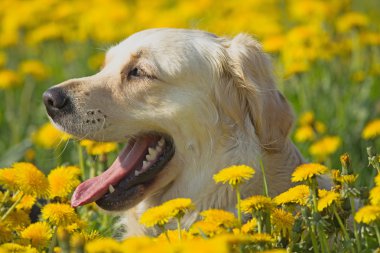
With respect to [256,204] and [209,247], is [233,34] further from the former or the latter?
[209,247]

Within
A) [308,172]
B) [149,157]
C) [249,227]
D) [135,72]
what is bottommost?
[149,157]

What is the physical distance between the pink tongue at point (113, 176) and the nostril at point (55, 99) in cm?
→ 38

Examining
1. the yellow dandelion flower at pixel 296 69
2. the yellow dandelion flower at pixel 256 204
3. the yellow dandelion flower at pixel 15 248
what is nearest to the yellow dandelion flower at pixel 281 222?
the yellow dandelion flower at pixel 256 204

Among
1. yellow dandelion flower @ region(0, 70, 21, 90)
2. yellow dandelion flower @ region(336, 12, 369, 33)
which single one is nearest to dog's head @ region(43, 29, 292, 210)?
yellow dandelion flower @ region(0, 70, 21, 90)

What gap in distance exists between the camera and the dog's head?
158 inches

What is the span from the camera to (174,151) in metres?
4.07

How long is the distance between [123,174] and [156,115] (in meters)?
0.31

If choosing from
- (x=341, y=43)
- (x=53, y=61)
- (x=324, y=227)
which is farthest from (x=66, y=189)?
(x=53, y=61)

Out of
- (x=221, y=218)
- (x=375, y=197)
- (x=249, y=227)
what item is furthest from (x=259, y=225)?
(x=375, y=197)

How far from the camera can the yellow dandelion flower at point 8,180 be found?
328 cm

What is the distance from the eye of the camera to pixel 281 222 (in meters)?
3.16

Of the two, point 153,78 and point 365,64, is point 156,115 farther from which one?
point 365,64

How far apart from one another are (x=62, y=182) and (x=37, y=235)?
450 millimetres

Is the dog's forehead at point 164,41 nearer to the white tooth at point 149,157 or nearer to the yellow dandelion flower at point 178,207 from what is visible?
the white tooth at point 149,157
